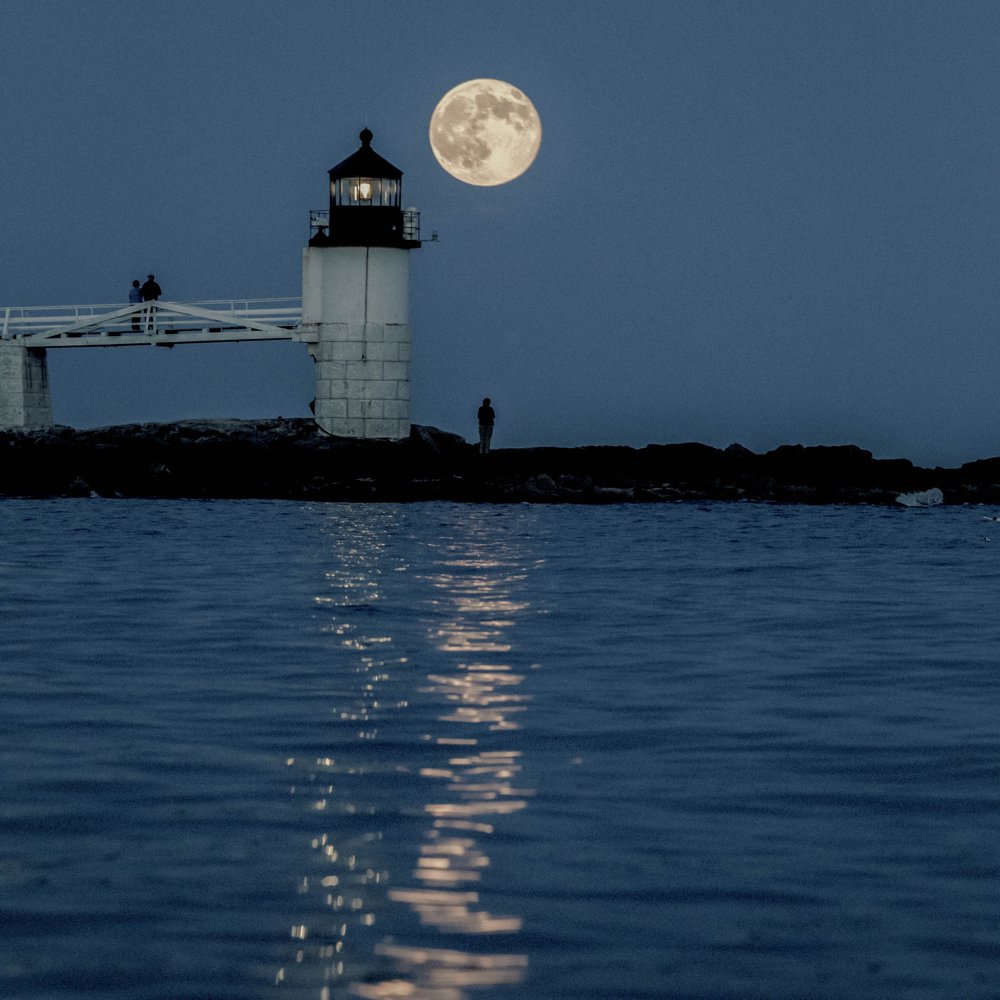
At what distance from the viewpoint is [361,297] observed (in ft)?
153

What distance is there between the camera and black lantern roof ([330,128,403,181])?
151 ft

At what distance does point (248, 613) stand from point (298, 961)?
12.1 m

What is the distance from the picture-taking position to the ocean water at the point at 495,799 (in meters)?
5.71

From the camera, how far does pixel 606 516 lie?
Answer: 39812 mm

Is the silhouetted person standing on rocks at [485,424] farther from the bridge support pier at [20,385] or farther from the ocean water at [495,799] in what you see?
the ocean water at [495,799]

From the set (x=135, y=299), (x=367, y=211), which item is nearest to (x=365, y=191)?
(x=367, y=211)

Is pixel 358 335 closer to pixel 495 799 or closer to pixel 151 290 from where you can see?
pixel 151 290

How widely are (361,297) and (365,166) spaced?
3350 mm

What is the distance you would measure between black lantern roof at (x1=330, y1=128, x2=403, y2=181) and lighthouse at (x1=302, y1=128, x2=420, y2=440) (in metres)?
0.03

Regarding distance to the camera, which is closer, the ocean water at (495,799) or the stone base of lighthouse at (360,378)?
the ocean water at (495,799)

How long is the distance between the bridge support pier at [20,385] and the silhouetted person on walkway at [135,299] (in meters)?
3.07

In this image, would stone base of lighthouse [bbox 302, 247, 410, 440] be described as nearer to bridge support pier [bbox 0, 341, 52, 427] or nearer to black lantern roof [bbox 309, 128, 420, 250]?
black lantern roof [bbox 309, 128, 420, 250]

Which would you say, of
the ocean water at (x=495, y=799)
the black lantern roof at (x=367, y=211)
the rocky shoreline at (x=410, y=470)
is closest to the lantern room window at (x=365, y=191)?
the black lantern roof at (x=367, y=211)

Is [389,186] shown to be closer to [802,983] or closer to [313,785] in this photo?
[313,785]
